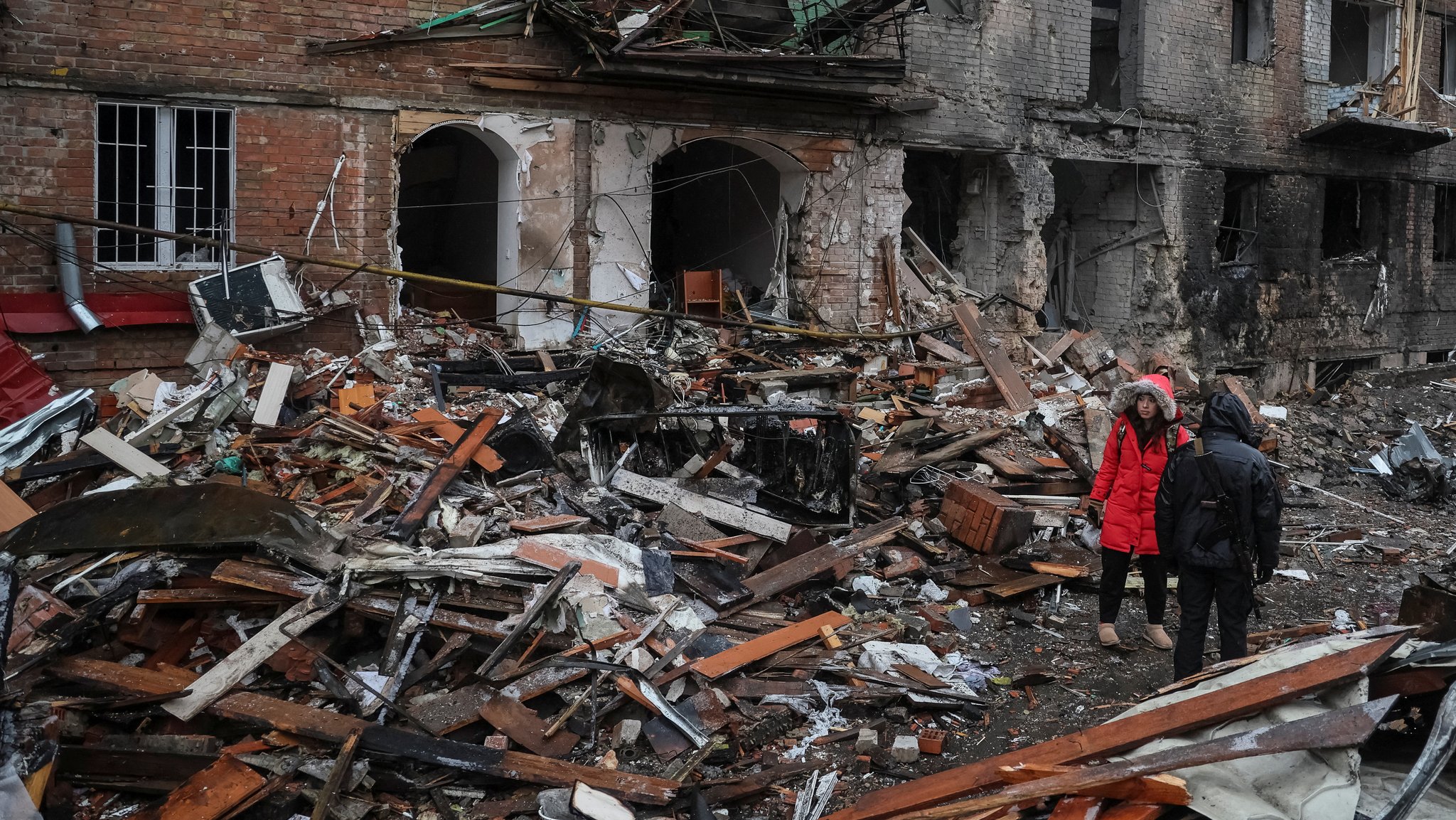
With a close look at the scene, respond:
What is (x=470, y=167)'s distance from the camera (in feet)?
48.0

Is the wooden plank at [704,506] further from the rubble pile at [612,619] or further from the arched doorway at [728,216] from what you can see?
the arched doorway at [728,216]

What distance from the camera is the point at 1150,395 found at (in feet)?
19.9

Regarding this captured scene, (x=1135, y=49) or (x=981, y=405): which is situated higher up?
(x=1135, y=49)

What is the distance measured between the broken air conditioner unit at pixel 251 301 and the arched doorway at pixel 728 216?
4.31 meters

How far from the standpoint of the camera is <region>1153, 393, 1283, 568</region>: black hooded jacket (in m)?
5.25

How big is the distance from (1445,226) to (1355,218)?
2766 mm

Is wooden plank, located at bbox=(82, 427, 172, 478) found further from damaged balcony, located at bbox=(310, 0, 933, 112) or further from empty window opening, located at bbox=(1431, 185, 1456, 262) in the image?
empty window opening, located at bbox=(1431, 185, 1456, 262)

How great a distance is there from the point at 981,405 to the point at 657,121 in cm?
494

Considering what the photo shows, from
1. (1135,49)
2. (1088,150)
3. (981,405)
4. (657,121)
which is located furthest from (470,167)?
(1135,49)

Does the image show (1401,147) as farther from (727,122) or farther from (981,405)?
(727,122)

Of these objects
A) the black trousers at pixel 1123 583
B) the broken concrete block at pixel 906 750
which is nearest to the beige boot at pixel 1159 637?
the black trousers at pixel 1123 583

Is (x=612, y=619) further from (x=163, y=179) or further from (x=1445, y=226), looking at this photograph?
(x=1445, y=226)

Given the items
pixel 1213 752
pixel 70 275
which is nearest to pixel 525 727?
pixel 1213 752

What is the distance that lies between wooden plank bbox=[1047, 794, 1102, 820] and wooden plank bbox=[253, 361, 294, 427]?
7.03 metres
